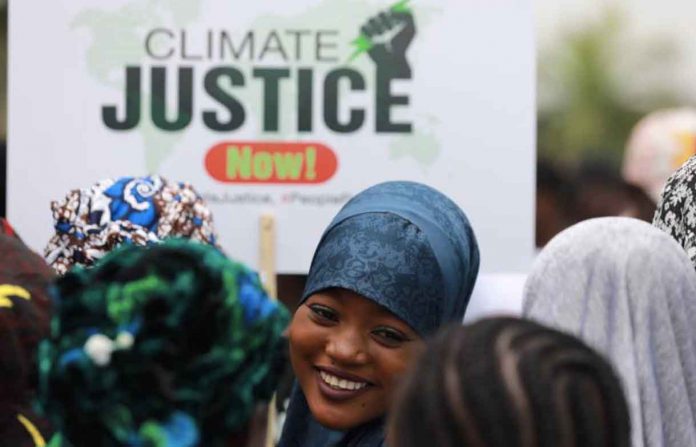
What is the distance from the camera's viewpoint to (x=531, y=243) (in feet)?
15.9

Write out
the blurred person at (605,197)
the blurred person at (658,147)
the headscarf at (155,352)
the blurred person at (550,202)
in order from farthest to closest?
the blurred person at (658,147)
the blurred person at (605,197)
the blurred person at (550,202)
the headscarf at (155,352)

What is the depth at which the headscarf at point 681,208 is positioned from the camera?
3.61m

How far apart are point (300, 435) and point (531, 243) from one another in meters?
1.69

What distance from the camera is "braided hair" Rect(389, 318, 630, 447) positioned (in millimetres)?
1736

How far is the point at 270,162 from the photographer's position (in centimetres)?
490

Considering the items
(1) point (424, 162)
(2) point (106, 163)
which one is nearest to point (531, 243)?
(1) point (424, 162)

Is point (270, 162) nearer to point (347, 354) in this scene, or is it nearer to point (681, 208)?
point (681, 208)

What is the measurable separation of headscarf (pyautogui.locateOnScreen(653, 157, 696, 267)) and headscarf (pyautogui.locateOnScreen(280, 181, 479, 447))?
65 centimetres

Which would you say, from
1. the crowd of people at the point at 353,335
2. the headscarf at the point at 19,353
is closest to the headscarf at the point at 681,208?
the crowd of people at the point at 353,335

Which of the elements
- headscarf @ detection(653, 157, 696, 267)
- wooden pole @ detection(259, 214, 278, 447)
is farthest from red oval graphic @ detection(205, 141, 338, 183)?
headscarf @ detection(653, 157, 696, 267)

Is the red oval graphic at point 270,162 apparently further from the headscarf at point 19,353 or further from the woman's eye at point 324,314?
the headscarf at point 19,353

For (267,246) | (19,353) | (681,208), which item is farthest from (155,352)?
(267,246)

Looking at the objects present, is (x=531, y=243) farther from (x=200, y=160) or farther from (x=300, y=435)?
(x=300, y=435)

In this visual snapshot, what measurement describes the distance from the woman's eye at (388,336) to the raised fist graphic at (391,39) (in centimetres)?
191
